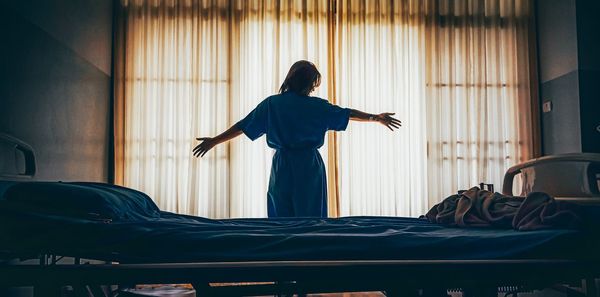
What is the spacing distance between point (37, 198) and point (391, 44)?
3301mm

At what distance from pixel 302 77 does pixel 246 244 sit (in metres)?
1.37

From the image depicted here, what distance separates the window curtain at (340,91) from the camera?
396 cm

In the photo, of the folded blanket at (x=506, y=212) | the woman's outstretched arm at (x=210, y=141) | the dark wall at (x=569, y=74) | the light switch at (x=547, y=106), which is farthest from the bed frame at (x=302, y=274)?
the light switch at (x=547, y=106)

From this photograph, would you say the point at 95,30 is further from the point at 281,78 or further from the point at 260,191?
the point at 260,191

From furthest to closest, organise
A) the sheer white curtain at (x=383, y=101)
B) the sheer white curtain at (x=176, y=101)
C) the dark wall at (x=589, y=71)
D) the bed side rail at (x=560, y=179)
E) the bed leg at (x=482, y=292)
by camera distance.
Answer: the sheer white curtain at (x=383, y=101), the sheer white curtain at (x=176, y=101), the dark wall at (x=589, y=71), the bed side rail at (x=560, y=179), the bed leg at (x=482, y=292)

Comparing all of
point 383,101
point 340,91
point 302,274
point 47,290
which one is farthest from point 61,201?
point 383,101

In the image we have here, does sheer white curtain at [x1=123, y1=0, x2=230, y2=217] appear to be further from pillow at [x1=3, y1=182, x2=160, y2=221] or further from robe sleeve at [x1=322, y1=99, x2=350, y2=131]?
pillow at [x1=3, y1=182, x2=160, y2=221]

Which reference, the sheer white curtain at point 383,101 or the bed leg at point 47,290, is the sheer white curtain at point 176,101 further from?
the bed leg at point 47,290

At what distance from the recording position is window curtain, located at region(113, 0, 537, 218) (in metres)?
3.96

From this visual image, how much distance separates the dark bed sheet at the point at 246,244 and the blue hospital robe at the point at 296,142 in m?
1.17

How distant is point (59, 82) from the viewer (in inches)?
112

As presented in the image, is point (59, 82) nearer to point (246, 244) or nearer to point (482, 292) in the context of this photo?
point (246, 244)

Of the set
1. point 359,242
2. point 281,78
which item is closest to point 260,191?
point 281,78

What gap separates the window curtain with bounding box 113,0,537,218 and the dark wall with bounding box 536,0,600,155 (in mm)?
152
